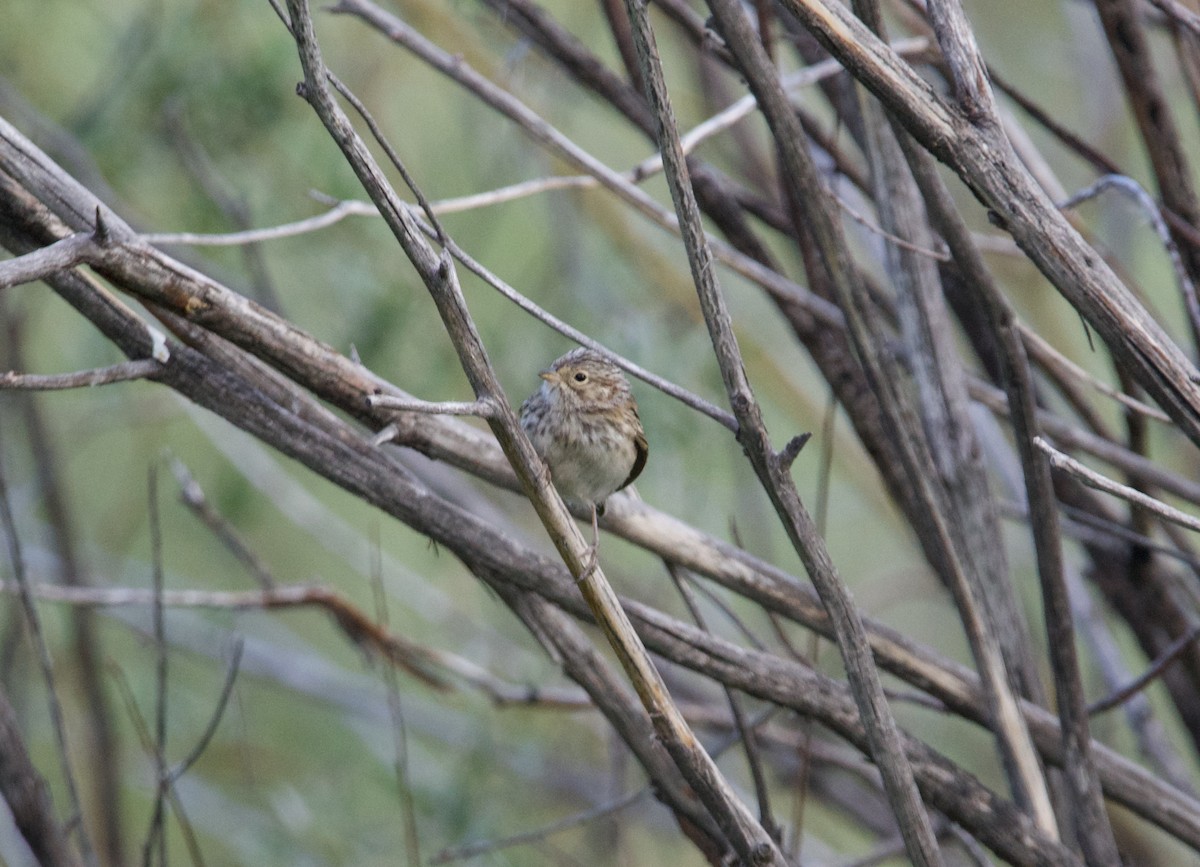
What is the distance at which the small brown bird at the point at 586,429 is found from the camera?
9.69 ft

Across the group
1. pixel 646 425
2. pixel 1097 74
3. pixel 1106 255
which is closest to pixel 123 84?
pixel 646 425

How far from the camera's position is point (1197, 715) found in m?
3.40

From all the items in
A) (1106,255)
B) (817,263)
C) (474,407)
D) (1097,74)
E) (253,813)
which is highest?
(1097,74)

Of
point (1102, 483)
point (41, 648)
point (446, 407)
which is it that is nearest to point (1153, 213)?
point (1102, 483)

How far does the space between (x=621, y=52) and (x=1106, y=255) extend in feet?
4.55

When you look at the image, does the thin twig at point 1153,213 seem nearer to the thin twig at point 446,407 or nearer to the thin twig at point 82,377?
the thin twig at point 446,407

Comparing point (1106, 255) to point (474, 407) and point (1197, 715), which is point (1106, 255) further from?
point (474, 407)

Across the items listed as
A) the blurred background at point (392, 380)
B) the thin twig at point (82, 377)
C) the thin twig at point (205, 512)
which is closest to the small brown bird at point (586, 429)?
the thin twig at point (205, 512)

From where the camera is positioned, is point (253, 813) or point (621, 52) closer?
point (621, 52)

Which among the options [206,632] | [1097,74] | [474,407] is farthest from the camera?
[206,632]

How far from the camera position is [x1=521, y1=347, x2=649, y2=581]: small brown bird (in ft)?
9.69

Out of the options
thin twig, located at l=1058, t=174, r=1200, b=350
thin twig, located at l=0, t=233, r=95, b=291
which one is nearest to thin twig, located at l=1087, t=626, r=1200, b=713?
thin twig, located at l=1058, t=174, r=1200, b=350

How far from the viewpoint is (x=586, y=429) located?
123 inches

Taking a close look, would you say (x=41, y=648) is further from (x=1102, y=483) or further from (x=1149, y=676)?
(x=1149, y=676)
